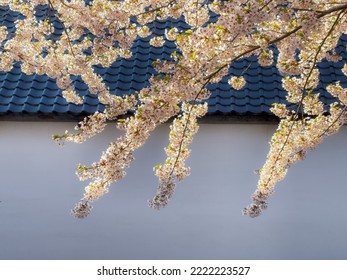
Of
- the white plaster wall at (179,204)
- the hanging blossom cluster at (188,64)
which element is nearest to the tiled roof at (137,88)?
the white plaster wall at (179,204)

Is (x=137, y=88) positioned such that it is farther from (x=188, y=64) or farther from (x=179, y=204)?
(x=188, y=64)

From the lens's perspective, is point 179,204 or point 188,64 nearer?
point 188,64

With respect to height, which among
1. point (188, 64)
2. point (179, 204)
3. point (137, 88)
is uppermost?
point (188, 64)

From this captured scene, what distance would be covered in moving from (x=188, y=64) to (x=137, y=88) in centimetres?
253

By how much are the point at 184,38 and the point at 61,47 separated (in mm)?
1599

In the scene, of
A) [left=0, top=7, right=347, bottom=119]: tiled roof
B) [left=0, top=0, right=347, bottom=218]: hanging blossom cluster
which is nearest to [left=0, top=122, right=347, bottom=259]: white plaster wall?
[left=0, top=7, right=347, bottom=119]: tiled roof

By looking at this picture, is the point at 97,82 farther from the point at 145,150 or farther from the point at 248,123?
the point at 248,123

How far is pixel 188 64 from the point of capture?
135 inches

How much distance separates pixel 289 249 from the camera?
18.5 feet

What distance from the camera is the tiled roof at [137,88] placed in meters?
5.61

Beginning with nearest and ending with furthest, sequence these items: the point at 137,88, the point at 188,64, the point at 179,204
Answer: the point at 188,64
the point at 179,204
the point at 137,88

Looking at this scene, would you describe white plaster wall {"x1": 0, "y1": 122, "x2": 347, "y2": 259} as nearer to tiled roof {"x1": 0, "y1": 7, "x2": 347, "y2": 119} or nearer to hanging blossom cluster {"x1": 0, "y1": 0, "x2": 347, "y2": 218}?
tiled roof {"x1": 0, "y1": 7, "x2": 347, "y2": 119}

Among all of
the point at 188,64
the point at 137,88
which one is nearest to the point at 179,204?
the point at 137,88

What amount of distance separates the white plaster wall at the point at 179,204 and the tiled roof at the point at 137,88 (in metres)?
0.24
